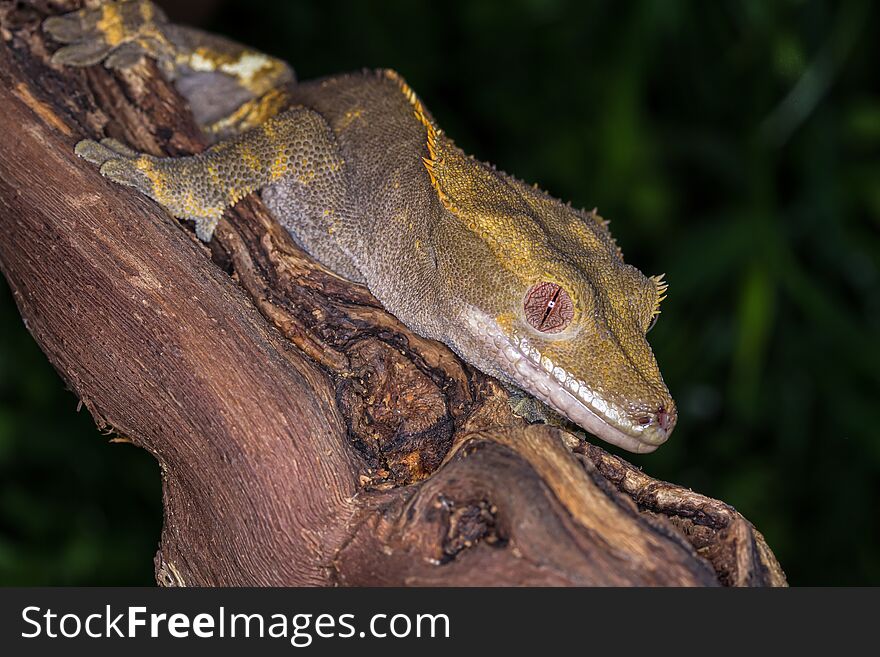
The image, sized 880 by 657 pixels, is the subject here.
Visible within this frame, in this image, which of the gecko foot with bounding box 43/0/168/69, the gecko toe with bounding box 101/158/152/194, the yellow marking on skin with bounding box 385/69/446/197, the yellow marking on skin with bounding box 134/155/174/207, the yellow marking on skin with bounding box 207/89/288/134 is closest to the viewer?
the gecko toe with bounding box 101/158/152/194

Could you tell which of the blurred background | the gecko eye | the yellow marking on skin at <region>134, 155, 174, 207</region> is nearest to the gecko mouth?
the gecko eye

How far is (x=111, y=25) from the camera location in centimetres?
583

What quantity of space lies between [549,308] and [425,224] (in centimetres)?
96

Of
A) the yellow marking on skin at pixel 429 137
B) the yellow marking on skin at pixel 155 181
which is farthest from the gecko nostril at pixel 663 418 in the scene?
the yellow marking on skin at pixel 155 181

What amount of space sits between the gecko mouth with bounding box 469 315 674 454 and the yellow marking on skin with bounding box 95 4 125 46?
9.40 feet

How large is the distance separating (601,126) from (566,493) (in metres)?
5.62

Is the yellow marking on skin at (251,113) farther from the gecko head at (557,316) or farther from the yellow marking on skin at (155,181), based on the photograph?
the gecko head at (557,316)

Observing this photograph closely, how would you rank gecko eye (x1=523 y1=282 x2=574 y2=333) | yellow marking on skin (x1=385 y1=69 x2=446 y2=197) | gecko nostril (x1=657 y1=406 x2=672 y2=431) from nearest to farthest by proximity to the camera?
gecko nostril (x1=657 y1=406 x2=672 y2=431), gecko eye (x1=523 y1=282 x2=574 y2=333), yellow marking on skin (x1=385 y1=69 x2=446 y2=197)

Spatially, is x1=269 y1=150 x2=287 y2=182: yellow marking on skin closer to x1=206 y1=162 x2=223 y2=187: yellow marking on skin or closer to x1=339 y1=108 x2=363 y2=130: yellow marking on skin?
x1=206 y1=162 x2=223 y2=187: yellow marking on skin

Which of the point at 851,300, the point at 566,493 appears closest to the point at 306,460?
the point at 566,493

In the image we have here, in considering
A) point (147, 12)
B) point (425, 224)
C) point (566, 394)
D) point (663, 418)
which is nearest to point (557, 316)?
point (566, 394)

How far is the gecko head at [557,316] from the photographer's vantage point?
14.7 feet

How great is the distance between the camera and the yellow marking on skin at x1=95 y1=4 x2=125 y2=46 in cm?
576

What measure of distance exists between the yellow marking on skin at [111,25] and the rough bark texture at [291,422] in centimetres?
71
